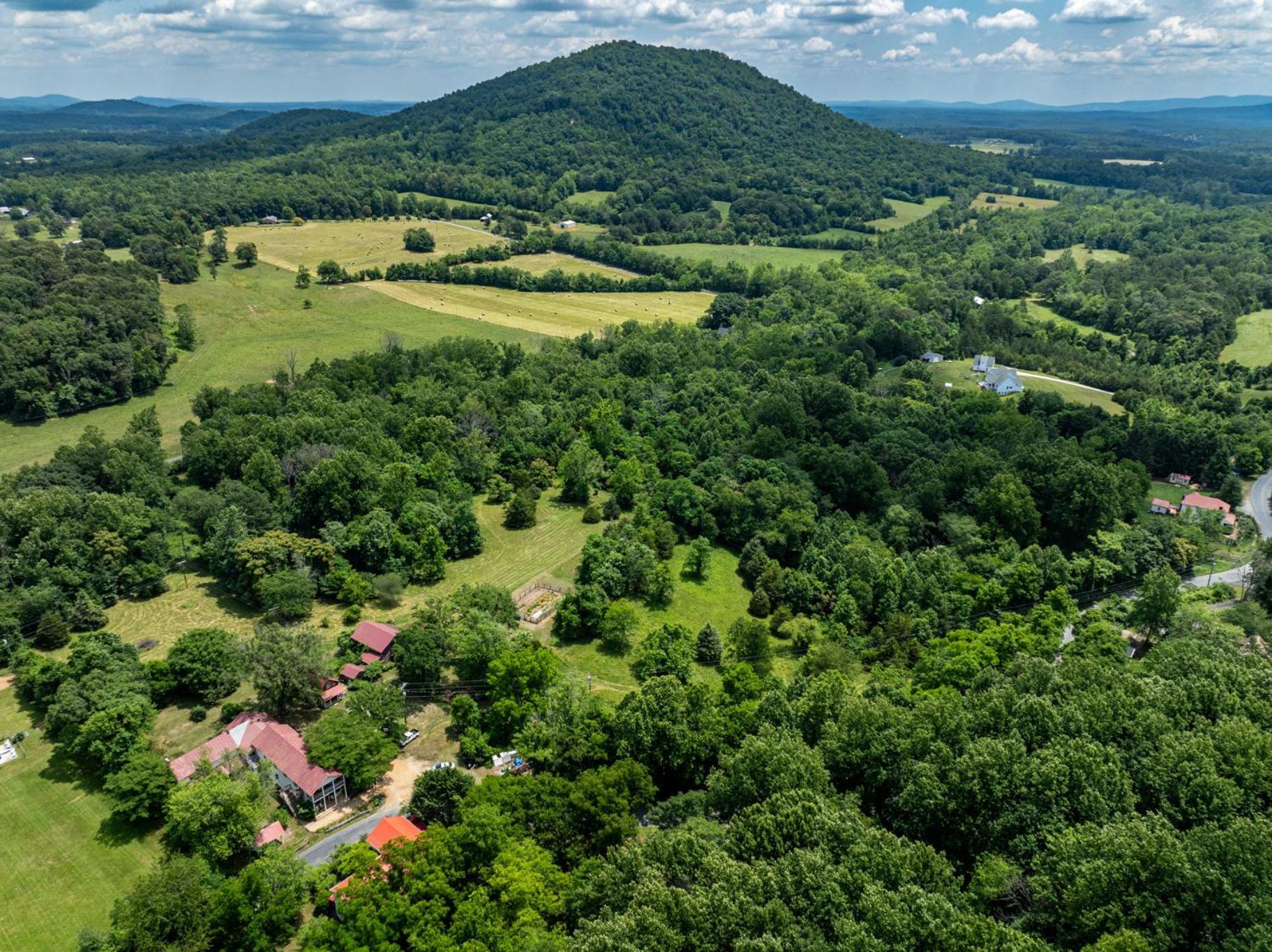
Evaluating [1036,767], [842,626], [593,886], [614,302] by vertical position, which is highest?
[614,302]

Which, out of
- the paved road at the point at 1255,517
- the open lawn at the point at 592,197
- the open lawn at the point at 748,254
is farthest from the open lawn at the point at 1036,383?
the open lawn at the point at 592,197

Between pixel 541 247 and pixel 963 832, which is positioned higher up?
pixel 541 247

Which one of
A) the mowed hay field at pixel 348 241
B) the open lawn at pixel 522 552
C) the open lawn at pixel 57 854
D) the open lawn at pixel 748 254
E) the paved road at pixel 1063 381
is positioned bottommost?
the open lawn at pixel 57 854

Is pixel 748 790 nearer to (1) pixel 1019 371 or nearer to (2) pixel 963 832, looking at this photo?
(2) pixel 963 832

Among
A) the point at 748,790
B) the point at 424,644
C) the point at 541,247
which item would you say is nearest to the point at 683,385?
the point at 424,644

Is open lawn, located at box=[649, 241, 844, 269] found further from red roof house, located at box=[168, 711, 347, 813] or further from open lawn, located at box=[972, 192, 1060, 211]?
red roof house, located at box=[168, 711, 347, 813]

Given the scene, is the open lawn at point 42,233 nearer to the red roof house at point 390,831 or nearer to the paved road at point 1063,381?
the red roof house at point 390,831
